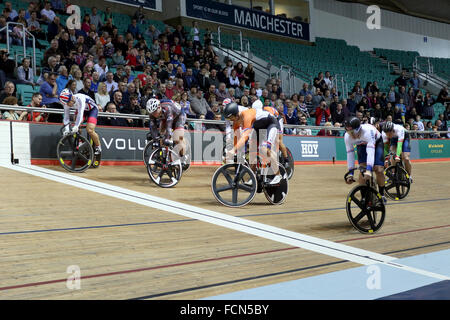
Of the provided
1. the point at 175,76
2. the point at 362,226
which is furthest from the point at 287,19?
the point at 362,226

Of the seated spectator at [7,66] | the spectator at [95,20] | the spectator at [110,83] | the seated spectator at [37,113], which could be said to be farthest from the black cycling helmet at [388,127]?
the spectator at [95,20]

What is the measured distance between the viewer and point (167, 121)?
7.32m

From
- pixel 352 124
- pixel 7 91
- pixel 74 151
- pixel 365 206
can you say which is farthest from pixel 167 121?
pixel 365 206

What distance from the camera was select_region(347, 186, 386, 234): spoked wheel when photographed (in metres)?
5.00

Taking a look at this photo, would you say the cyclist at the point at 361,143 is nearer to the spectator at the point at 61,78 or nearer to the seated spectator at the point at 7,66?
the spectator at the point at 61,78

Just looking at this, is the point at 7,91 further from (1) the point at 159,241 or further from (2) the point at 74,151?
(1) the point at 159,241

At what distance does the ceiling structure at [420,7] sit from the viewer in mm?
25766

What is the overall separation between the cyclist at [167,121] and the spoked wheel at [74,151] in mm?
1091

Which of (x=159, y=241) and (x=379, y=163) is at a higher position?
(x=379, y=163)

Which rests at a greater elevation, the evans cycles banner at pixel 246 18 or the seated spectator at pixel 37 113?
the evans cycles banner at pixel 246 18

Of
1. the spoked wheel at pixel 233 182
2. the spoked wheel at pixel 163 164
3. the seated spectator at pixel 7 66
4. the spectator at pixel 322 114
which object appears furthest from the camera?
the spectator at pixel 322 114

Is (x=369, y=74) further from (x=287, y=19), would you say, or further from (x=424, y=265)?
(x=424, y=265)

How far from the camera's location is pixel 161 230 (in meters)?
4.71

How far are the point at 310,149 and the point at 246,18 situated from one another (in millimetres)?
9480
